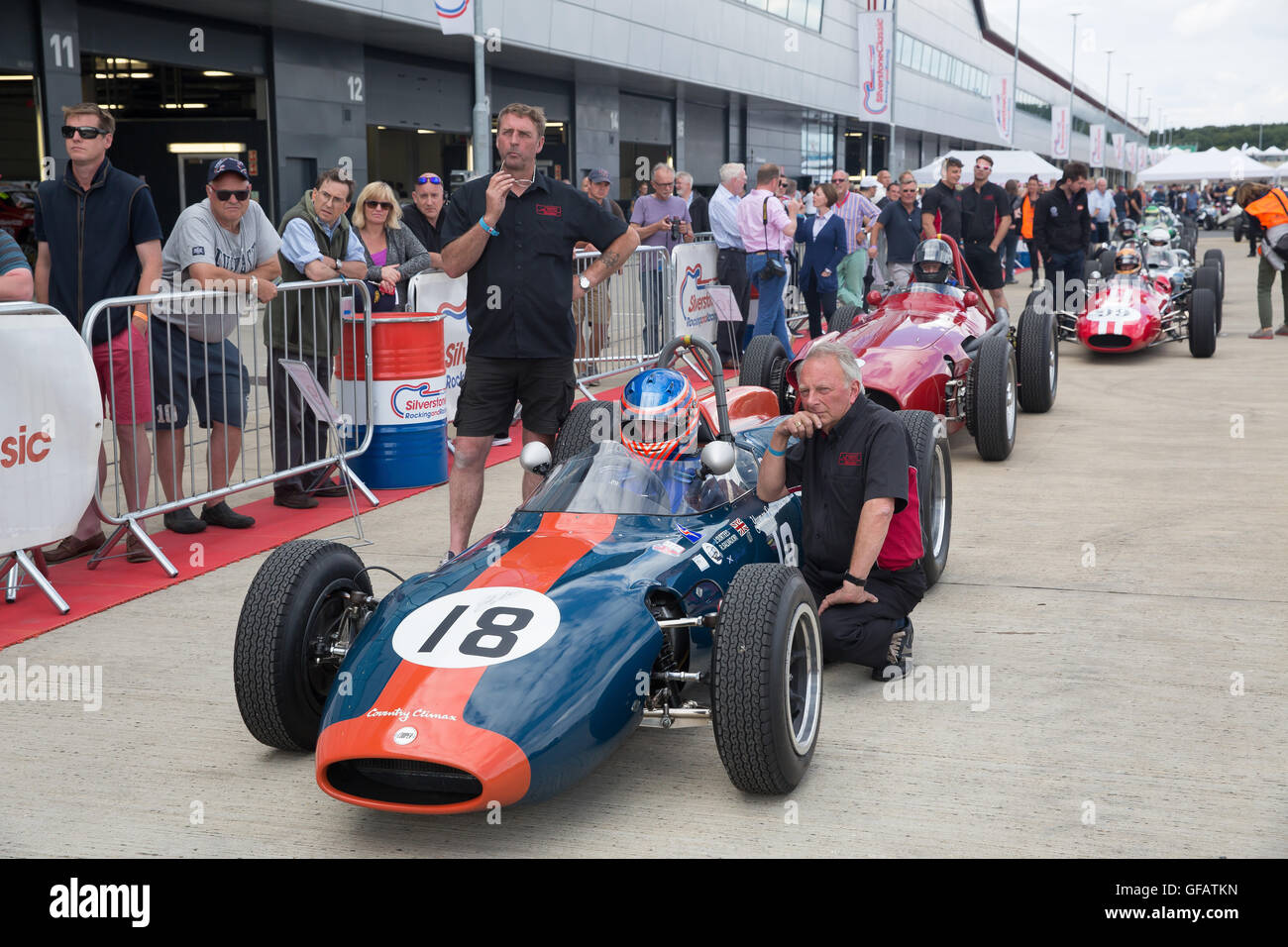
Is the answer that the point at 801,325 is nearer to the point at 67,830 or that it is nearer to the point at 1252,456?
the point at 1252,456

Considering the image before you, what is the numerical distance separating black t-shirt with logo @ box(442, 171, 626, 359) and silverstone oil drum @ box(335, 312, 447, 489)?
2.48 m

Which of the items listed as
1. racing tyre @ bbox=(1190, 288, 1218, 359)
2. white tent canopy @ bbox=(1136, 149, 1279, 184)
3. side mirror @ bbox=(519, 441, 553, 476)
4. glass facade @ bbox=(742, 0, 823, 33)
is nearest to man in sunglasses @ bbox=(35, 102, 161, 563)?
side mirror @ bbox=(519, 441, 553, 476)

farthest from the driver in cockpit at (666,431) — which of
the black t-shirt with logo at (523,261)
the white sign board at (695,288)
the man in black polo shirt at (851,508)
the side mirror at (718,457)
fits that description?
the white sign board at (695,288)

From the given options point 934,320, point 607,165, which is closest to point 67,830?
point 934,320

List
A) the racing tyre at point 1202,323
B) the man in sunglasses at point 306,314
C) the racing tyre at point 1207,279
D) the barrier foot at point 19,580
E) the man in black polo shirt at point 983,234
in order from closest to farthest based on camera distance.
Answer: the barrier foot at point 19,580 < the man in sunglasses at point 306,314 < the man in black polo shirt at point 983,234 < the racing tyre at point 1202,323 < the racing tyre at point 1207,279

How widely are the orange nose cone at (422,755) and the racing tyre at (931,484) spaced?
2.85 m

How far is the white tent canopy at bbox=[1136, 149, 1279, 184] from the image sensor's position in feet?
164

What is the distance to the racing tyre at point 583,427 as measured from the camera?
6133 millimetres

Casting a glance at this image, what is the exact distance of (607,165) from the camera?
3112cm

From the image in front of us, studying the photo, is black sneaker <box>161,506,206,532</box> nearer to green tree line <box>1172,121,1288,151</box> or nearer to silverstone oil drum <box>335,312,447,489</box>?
silverstone oil drum <box>335,312,447,489</box>

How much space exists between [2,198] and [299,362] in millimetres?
10728

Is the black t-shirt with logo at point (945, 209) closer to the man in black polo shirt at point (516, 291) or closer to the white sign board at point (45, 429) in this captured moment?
the man in black polo shirt at point (516, 291)

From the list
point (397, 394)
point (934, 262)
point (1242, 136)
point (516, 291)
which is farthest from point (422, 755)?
point (1242, 136)

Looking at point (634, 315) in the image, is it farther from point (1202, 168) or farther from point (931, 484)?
point (1202, 168)
